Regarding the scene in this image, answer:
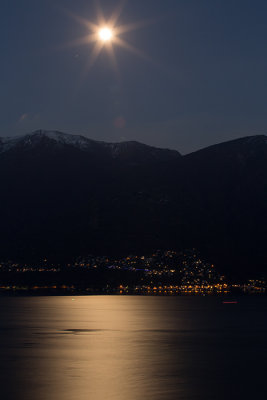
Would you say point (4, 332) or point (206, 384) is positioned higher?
point (4, 332)

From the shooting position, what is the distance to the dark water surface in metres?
52.8

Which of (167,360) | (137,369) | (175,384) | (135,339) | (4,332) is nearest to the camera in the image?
(175,384)

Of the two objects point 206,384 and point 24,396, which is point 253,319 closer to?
point 206,384

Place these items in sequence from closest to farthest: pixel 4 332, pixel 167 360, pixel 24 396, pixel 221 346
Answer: pixel 24 396 → pixel 167 360 → pixel 221 346 → pixel 4 332

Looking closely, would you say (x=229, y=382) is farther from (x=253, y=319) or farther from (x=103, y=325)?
(x=253, y=319)

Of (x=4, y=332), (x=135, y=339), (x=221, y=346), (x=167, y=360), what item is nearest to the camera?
(x=167, y=360)

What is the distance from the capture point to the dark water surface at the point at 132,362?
5278 centimetres

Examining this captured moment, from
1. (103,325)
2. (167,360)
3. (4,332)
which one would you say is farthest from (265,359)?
(103,325)

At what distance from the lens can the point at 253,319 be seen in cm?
15350

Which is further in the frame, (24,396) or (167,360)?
(167,360)

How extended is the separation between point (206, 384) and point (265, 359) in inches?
Answer: 855

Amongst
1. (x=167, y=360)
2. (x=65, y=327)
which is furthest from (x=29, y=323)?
(x=167, y=360)

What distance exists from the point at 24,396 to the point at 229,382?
20650 millimetres

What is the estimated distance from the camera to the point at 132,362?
236 feet
